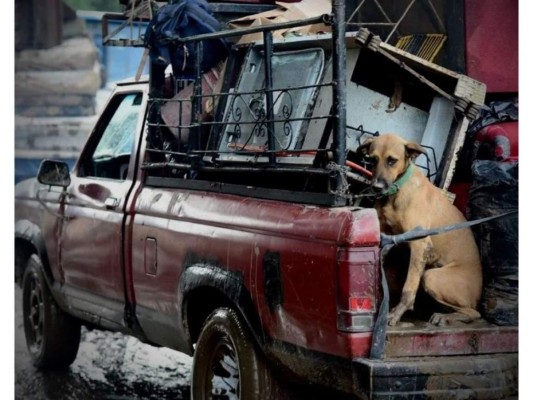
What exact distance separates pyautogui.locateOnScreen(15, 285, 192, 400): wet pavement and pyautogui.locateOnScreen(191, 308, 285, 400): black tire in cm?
156

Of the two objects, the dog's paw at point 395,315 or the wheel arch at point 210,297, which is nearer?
the dog's paw at point 395,315

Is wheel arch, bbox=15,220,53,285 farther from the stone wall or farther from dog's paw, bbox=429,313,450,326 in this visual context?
dog's paw, bbox=429,313,450,326

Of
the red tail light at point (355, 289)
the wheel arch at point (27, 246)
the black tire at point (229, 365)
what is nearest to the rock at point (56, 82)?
the wheel arch at point (27, 246)

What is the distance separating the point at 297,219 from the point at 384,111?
3.83 ft

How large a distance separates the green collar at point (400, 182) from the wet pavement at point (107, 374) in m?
2.46

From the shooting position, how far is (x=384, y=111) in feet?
16.9

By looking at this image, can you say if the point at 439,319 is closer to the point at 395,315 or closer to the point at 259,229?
the point at 395,315

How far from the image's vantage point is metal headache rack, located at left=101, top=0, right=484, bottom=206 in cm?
476

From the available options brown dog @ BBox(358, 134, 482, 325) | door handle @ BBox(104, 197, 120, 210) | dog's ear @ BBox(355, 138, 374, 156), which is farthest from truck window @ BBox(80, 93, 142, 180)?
brown dog @ BBox(358, 134, 482, 325)

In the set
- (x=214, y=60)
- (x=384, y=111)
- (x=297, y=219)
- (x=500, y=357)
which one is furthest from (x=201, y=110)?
(x=500, y=357)

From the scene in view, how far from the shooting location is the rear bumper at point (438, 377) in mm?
3863

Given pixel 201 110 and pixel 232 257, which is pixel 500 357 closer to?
pixel 232 257

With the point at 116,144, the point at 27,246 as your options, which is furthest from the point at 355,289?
the point at 27,246

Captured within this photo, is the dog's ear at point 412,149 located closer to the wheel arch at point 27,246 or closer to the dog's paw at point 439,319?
the dog's paw at point 439,319
